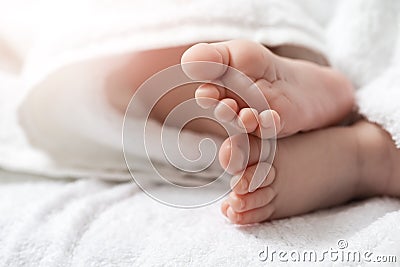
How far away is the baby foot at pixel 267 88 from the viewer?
56 cm

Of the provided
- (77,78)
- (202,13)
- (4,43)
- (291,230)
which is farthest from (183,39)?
(4,43)

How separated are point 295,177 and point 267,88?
0.12m

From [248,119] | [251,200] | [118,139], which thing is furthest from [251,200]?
[118,139]

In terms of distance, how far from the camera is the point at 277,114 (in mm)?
585

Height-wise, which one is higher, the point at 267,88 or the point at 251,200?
the point at 267,88

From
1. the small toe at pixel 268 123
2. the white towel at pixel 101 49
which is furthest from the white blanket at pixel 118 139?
the small toe at pixel 268 123

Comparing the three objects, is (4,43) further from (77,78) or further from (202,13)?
(202,13)

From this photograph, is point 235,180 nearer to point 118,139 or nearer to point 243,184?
point 243,184

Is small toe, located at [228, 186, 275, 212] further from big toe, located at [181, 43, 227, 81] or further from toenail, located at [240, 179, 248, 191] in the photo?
big toe, located at [181, 43, 227, 81]

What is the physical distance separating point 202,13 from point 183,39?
47mm

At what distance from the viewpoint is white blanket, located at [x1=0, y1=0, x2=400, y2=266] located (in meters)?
0.60

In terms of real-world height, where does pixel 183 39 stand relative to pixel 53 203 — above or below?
above

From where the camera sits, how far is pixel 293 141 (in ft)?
2.20

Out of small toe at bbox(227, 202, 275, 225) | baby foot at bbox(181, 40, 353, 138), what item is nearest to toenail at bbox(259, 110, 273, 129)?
baby foot at bbox(181, 40, 353, 138)
